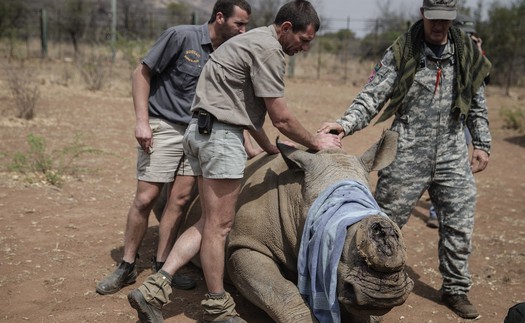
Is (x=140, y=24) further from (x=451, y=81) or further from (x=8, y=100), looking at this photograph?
(x=451, y=81)

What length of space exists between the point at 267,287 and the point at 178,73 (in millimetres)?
1827

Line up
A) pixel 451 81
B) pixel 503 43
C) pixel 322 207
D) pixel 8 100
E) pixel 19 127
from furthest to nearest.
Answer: pixel 503 43 < pixel 8 100 < pixel 19 127 < pixel 451 81 < pixel 322 207

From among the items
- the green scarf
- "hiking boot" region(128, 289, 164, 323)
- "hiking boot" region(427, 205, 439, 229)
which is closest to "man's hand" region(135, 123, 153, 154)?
"hiking boot" region(128, 289, 164, 323)

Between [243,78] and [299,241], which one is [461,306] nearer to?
[299,241]

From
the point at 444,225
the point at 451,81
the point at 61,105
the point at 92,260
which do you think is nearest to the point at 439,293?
the point at 444,225

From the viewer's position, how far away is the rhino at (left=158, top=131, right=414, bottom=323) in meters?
2.98

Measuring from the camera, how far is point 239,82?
383 cm

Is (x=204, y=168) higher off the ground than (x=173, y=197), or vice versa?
(x=204, y=168)

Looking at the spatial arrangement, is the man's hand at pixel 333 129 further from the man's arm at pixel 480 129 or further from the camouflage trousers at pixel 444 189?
the man's arm at pixel 480 129

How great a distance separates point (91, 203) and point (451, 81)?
4158mm

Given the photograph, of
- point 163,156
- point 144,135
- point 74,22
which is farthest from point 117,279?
point 74,22

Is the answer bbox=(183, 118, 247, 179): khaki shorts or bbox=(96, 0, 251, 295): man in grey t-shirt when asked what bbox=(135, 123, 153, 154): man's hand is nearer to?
bbox=(96, 0, 251, 295): man in grey t-shirt

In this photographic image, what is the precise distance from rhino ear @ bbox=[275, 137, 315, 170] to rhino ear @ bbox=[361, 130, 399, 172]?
1.50 feet

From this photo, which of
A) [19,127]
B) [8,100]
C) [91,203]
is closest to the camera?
[91,203]
